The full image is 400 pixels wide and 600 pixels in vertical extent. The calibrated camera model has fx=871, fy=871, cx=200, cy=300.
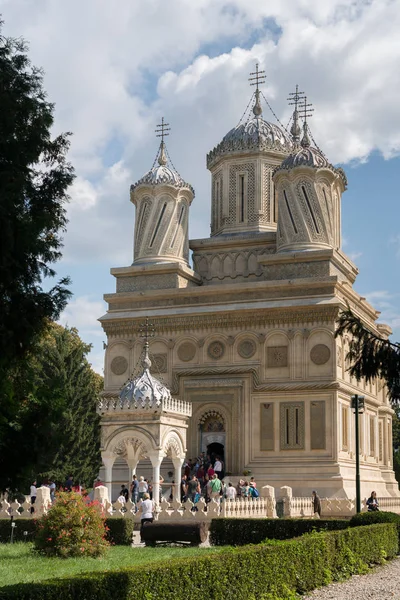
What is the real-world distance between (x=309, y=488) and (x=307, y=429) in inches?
88.6

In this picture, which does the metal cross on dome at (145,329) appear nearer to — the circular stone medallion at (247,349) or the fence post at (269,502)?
the circular stone medallion at (247,349)

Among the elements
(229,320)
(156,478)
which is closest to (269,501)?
(156,478)

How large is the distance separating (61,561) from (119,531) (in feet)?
12.7

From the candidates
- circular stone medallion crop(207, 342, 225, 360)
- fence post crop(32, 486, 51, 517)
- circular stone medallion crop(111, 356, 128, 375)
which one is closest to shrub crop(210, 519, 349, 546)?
fence post crop(32, 486, 51, 517)

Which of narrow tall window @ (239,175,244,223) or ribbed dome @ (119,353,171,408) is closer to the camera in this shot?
ribbed dome @ (119,353,171,408)

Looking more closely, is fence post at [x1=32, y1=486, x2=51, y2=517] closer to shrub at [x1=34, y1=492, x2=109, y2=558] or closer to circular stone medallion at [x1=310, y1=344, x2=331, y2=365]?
shrub at [x1=34, y1=492, x2=109, y2=558]

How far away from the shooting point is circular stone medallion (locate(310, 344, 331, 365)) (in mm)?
33438

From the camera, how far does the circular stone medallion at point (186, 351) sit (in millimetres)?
35719

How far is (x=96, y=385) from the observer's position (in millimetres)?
48656

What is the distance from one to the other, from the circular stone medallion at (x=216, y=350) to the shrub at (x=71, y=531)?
18.6 metres

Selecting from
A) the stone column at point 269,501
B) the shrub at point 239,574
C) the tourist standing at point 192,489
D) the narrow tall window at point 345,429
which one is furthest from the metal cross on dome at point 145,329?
the shrub at point 239,574

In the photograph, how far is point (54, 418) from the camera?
1253cm

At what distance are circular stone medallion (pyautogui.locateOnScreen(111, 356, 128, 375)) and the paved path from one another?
22.4 metres

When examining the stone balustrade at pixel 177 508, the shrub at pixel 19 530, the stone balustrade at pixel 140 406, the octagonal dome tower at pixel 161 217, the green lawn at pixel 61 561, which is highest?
the octagonal dome tower at pixel 161 217
